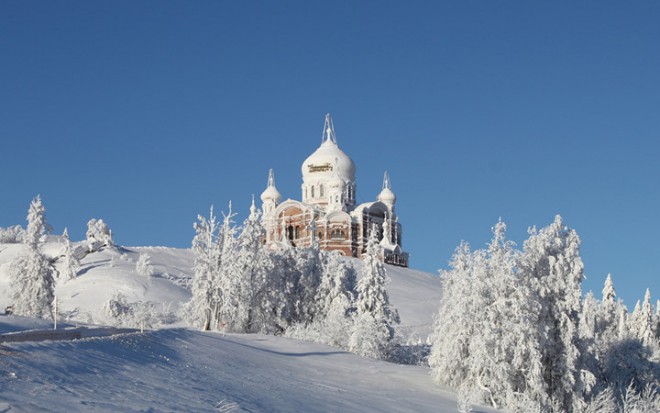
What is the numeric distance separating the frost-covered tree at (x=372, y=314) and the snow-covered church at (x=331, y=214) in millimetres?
49460

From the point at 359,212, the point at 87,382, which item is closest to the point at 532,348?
the point at 87,382

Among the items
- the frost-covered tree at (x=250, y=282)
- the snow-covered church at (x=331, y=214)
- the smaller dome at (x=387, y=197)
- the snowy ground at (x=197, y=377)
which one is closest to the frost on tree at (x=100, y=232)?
the snow-covered church at (x=331, y=214)

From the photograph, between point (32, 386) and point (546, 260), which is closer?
point (32, 386)

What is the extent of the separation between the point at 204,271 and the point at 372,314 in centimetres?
1046

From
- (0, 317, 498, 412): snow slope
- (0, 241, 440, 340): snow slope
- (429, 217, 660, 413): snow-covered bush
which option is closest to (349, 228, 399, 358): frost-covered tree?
(0, 317, 498, 412): snow slope

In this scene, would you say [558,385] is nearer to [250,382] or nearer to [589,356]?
[589,356]

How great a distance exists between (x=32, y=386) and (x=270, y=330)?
34323 mm

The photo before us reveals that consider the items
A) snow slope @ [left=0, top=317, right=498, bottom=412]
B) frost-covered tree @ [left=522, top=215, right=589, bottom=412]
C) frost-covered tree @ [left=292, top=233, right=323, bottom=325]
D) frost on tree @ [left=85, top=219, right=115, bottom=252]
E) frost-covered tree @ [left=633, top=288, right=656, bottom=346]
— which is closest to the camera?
snow slope @ [left=0, top=317, right=498, bottom=412]

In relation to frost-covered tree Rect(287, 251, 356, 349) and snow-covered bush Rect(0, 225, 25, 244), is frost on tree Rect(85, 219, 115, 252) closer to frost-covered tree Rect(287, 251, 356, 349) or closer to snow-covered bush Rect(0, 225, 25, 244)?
snow-covered bush Rect(0, 225, 25, 244)

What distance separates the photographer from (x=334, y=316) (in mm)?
50719

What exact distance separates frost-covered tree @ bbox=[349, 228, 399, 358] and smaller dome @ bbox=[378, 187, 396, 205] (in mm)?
58684

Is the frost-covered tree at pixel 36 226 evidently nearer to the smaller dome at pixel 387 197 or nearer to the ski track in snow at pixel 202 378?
the ski track in snow at pixel 202 378

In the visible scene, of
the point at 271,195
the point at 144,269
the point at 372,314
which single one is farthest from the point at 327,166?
the point at 372,314

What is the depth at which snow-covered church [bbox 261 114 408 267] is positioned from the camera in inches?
4134
